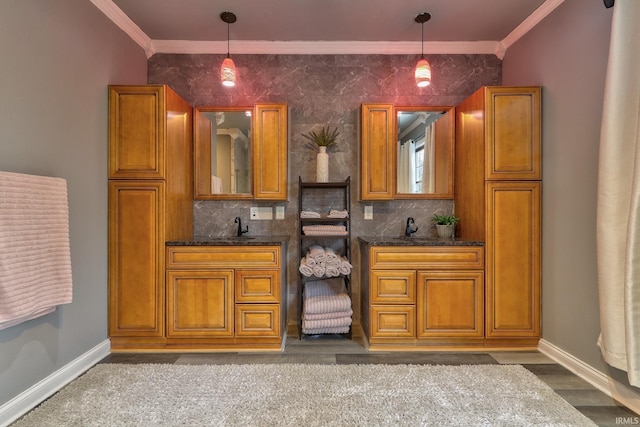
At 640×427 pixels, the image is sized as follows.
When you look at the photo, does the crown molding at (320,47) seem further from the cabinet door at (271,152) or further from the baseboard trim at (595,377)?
the baseboard trim at (595,377)

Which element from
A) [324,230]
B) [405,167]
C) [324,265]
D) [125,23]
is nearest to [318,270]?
[324,265]

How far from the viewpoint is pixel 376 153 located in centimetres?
294

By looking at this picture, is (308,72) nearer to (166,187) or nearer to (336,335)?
(166,187)

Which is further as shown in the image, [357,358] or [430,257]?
[430,257]

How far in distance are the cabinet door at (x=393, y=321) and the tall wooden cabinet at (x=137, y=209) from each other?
1680 millimetres

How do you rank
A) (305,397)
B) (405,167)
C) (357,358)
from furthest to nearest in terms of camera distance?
(405,167)
(357,358)
(305,397)

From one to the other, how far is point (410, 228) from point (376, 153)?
80 centimetres

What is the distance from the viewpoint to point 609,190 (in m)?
1.79

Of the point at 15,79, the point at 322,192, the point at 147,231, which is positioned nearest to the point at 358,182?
A: the point at 322,192

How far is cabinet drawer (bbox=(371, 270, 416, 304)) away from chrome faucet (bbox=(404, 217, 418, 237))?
569mm

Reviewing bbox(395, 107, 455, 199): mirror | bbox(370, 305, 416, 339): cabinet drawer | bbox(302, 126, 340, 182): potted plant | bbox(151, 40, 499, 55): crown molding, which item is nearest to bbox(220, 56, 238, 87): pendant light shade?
bbox(151, 40, 499, 55): crown molding

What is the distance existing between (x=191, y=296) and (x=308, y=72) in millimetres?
2307

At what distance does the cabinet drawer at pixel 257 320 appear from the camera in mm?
2498

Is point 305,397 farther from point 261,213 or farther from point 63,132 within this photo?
point 63,132
